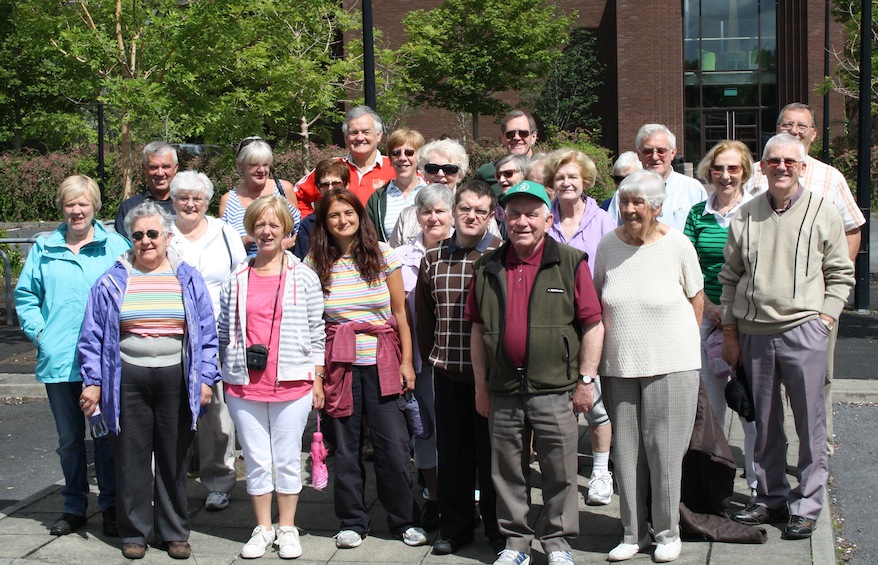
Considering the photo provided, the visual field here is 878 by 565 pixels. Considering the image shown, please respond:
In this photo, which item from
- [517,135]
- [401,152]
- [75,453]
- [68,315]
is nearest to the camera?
[68,315]

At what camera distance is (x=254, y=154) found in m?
7.06

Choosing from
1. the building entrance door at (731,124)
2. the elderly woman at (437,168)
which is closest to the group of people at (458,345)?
the elderly woman at (437,168)

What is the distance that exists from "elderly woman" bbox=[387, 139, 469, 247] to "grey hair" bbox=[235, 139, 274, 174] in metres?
1.05

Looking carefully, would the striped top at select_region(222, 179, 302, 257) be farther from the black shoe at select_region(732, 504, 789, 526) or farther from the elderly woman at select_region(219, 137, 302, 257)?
the black shoe at select_region(732, 504, 789, 526)

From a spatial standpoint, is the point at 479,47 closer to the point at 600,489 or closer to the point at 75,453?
the point at 600,489

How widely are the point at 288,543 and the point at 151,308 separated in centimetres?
147

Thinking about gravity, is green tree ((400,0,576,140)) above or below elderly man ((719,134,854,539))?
above

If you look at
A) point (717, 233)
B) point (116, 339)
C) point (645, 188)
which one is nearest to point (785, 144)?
point (717, 233)

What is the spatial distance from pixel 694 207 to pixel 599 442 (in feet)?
5.11

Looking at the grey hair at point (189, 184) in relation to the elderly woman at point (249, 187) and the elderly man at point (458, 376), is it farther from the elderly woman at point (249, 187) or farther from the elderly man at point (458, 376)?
the elderly man at point (458, 376)

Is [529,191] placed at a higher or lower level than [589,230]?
higher

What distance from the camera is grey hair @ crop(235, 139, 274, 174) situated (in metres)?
7.06

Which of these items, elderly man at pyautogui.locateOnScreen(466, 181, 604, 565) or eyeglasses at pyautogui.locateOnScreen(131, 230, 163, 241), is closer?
elderly man at pyautogui.locateOnScreen(466, 181, 604, 565)

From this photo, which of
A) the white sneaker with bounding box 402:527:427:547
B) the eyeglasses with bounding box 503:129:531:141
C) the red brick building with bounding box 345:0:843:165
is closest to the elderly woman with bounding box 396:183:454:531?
the white sneaker with bounding box 402:527:427:547
